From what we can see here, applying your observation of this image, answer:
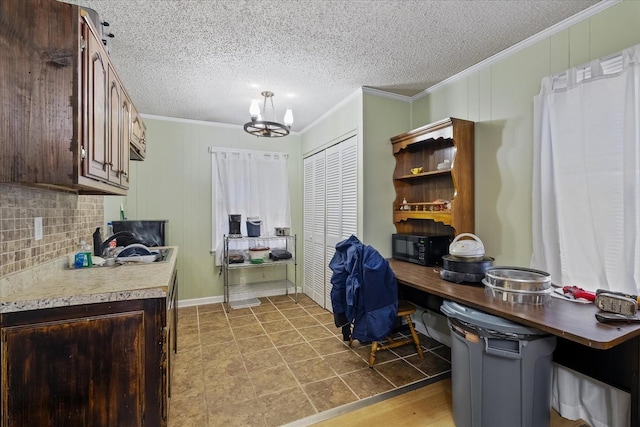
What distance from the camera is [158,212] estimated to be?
3.91 meters

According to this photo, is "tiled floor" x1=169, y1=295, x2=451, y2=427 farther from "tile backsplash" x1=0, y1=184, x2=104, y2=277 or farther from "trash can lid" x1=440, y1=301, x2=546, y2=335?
"tile backsplash" x1=0, y1=184, x2=104, y2=277

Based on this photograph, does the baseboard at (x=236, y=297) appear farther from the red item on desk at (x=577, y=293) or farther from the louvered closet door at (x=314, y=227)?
the red item on desk at (x=577, y=293)

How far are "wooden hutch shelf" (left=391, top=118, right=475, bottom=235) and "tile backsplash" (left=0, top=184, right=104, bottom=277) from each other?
110 inches

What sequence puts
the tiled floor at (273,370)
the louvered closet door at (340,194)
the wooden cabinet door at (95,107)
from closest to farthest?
the wooden cabinet door at (95,107)
the tiled floor at (273,370)
the louvered closet door at (340,194)

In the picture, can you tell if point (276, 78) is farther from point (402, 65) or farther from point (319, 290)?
point (319, 290)

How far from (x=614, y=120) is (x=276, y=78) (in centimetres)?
248

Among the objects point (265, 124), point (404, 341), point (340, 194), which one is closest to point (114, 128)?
point (265, 124)

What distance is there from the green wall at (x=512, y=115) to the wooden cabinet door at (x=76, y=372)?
99.5 inches

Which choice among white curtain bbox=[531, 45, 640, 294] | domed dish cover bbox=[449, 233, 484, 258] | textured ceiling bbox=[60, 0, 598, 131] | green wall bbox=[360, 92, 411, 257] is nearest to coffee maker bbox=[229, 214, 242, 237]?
textured ceiling bbox=[60, 0, 598, 131]

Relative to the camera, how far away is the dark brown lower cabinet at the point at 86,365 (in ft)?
4.00

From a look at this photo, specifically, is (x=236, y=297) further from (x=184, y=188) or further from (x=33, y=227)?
(x=33, y=227)

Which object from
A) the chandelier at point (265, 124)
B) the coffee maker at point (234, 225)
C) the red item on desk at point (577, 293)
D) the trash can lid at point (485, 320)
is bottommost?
the trash can lid at point (485, 320)

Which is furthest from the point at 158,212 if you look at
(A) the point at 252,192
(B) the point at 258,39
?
(B) the point at 258,39

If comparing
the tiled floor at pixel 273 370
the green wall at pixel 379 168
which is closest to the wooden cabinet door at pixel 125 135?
the tiled floor at pixel 273 370
